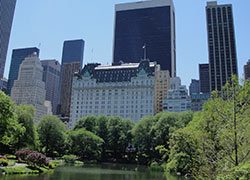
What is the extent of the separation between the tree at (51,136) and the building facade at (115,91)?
62.7 m

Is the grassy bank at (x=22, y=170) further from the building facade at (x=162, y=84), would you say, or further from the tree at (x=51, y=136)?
the building facade at (x=162, y=84)

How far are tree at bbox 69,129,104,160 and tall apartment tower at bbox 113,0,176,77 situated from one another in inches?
4253

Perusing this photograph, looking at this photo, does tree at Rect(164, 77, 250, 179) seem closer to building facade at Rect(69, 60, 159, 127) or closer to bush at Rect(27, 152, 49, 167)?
bush at Rect(27, 152, 49, 167)

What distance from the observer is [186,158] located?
3531 cm

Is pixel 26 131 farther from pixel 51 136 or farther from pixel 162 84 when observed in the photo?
pixel 162 84

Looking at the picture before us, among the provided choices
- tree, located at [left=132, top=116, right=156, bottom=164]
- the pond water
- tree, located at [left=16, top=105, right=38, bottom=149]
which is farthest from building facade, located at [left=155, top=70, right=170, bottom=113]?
the pond water

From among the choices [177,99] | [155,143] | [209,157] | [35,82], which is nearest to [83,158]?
[155,143]

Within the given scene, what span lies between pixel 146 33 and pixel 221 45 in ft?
167

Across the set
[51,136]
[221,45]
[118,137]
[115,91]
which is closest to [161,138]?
[118,137]

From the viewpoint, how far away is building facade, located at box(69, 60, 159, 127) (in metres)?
137

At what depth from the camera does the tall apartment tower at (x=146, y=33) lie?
18312cm

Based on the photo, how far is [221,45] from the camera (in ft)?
514

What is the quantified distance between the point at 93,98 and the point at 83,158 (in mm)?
69421

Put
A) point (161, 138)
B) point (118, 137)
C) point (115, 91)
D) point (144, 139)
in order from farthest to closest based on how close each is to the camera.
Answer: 1. point (115, 91)
2. point (118, 137)
3. point (144, 139)
4. point (161, 138)
